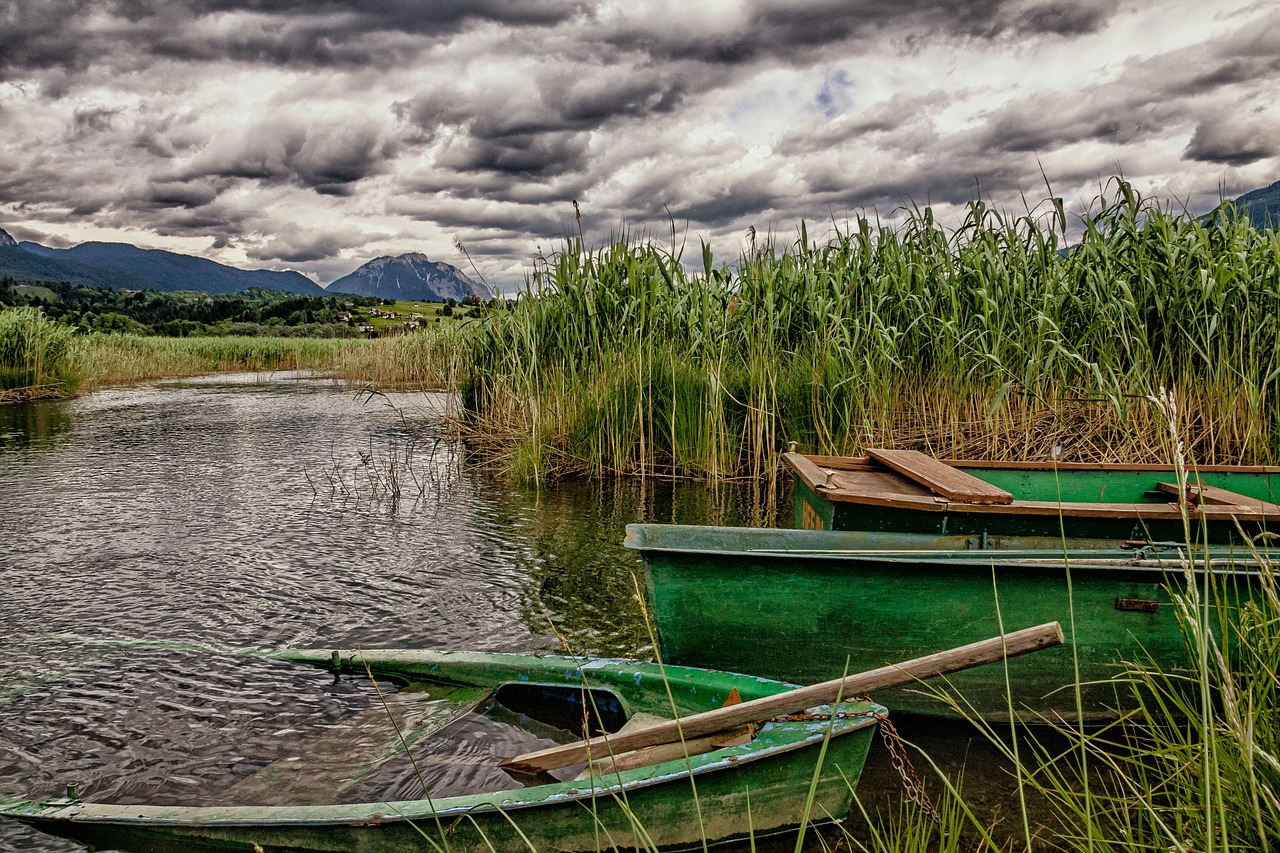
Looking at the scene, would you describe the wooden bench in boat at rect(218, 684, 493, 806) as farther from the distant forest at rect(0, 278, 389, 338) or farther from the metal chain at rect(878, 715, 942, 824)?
the distant forest at rect(0, 278, 389, 338)

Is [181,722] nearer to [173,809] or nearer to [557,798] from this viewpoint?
[173,809]

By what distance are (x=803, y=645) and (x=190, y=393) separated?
19.8 metres

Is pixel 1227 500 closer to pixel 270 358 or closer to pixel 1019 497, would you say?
pixel 1019 497

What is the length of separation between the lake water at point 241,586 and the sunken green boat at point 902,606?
3.19 feet

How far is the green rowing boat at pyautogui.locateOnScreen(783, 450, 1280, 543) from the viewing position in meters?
3.62

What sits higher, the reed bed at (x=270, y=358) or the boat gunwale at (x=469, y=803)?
the reed bed at (x=270, y=358)

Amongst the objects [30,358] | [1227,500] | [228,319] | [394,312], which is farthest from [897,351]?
[228,319]

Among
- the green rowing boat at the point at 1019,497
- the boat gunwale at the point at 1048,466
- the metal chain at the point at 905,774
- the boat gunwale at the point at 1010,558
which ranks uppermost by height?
the boat gunwale at the point at 1048,466

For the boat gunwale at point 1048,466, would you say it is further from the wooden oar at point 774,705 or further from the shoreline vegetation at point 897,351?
the wooden oar at point 774,705

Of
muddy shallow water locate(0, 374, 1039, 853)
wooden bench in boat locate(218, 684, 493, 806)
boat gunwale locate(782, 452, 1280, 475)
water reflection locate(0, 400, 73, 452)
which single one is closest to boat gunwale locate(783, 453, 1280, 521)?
boat gunwale locate(782, 452, 1280, 475)

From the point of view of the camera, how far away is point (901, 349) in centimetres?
716

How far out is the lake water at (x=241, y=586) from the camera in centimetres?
336

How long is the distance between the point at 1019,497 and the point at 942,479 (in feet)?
3.43

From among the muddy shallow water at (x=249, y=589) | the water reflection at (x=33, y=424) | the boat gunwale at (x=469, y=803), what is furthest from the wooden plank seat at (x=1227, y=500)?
the water reflection at (x=33, y=424)
